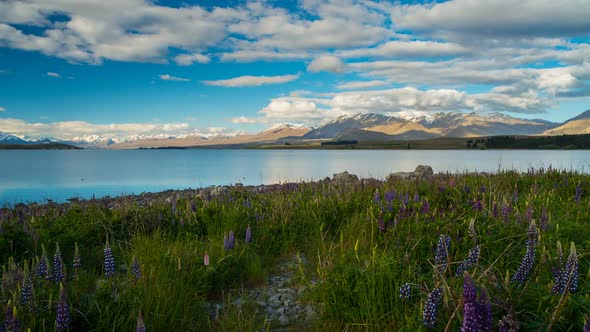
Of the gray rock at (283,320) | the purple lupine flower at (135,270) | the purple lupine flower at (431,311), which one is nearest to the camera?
the purple lupine flower at (431,311)

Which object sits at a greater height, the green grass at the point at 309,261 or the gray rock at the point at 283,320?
the green grass at the point at 309,261

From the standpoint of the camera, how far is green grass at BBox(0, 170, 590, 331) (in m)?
3.56

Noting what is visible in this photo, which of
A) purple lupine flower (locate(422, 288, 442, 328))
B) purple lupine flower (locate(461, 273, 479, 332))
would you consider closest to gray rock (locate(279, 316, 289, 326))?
purple lupine flower (locate(422, 288, 442, 328))

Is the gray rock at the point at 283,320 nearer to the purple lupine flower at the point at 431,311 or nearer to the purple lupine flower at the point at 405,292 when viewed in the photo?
the purple lupine flower at the point at 405,292

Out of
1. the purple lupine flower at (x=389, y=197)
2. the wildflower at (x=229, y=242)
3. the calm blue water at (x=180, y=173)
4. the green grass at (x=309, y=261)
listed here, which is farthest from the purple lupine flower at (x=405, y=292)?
the calm blue water at (x=180, y=173)

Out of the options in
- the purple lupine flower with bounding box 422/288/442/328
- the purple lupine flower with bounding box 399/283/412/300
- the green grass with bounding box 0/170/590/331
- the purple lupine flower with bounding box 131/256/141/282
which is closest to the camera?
the purple lupine flower with bounding box 422/288/442/328

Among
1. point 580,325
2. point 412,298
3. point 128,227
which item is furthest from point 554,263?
point 128,227

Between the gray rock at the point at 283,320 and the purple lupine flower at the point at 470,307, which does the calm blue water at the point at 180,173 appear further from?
the purple lupine flower at the point at 470,307

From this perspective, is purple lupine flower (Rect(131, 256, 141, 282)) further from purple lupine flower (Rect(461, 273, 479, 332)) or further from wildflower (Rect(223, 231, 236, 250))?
purple lupine flower (Rect(461, 273, 479, 332))

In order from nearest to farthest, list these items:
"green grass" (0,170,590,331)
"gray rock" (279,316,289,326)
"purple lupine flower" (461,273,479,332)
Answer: "purple lupine flower" (461,273,479,332)
"green grass" (0,170,590,331)
"gray rock" (279,316,289,326)

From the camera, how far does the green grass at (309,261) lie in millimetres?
3561

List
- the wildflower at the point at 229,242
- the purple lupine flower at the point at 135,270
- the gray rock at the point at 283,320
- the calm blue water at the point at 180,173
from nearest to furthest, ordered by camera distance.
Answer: the purple lupine flower at the point at 135,270
the gray rock at the point at 283,320
the wildflower at the point at 229,242
the calm blue water at the point at 180,173

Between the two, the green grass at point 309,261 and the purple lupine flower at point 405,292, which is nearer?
the green grass at point 309,261

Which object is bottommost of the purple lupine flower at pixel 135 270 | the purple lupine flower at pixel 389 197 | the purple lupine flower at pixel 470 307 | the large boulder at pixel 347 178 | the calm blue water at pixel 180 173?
the calm blue water at pixel 180 173
